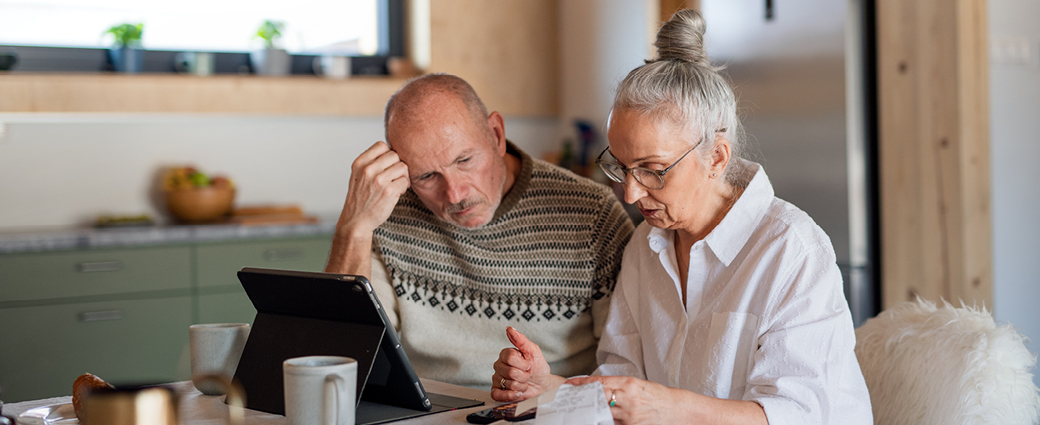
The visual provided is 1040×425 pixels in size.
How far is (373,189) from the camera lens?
1.69 metres

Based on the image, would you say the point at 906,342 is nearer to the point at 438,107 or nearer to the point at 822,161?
the point at 438,107

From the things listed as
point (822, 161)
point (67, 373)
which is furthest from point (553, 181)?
point (67, 373)

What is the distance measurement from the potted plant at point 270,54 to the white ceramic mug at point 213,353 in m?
2.72

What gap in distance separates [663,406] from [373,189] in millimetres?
797

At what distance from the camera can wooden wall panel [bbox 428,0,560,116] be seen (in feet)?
13.4

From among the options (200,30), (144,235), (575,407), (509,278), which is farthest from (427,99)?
(200,30)

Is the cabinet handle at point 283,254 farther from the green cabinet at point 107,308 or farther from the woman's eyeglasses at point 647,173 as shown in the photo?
the woman's eyeglasses at point 647,173

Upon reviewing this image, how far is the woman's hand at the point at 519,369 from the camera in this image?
4.31ft

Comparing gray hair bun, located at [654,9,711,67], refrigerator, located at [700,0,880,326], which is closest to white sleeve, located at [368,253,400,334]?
gray hair bun, located at [654,9,711,67]

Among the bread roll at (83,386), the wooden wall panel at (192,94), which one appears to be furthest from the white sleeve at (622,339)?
the wooden wall panel at (192,94)

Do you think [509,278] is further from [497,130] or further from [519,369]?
[519,369]

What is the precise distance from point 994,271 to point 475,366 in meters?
1.93

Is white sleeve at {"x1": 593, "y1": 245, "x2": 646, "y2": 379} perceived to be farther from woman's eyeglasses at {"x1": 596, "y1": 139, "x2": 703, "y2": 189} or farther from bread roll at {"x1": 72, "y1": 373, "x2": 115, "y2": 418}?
bread roll at {"x1": 72, "y1": 373, "x2": 115, "y2": 418}

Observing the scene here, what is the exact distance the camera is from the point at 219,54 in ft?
12.5
